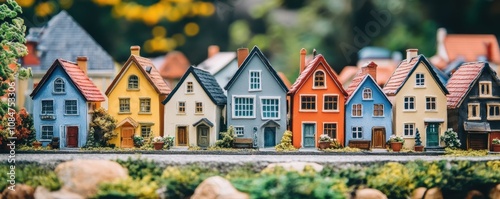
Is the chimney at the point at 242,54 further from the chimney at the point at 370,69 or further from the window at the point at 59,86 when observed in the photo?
the window at the point at 59,86

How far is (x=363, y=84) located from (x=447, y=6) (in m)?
13.6

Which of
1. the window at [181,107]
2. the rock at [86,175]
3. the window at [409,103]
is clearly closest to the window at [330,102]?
the window at [409,103]

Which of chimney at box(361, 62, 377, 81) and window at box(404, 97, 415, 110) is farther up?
chimney at box(361, 62, 377, 81)

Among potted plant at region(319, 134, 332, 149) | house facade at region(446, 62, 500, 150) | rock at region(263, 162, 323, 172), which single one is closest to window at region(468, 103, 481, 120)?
house facade at region(446, 62, 500, 150)

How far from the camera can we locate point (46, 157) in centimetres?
1565

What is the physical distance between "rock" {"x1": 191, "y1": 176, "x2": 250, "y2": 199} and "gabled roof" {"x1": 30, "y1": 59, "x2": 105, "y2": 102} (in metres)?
6.08

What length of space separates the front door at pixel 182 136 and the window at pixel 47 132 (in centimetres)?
417

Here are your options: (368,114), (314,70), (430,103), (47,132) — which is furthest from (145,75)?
(430,103)

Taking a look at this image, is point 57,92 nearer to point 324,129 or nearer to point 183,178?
point 183,178

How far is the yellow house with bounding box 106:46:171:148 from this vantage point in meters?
17.7

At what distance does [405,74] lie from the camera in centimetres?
1755

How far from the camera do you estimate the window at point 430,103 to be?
1752 centimetres

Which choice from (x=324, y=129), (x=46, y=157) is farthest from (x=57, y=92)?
(x=324, y=129)

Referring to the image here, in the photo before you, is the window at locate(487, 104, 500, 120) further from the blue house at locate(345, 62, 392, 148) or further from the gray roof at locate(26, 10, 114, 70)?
the gray roof at locate(26, 10, 114, 70)
